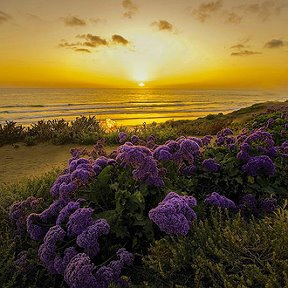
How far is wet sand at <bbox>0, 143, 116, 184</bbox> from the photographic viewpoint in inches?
312

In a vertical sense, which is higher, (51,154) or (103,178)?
(103,178)

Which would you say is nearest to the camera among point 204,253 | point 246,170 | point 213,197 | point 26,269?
point 204,253

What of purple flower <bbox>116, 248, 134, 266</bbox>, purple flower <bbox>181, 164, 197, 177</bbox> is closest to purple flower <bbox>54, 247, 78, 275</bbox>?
purple flower <bbox>116, 248, 134, 266</bbox>

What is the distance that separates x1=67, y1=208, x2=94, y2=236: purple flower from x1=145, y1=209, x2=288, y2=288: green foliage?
2.19 ft

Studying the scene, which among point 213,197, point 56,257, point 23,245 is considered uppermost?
point 213,197

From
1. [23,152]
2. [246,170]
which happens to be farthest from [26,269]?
[23,152]

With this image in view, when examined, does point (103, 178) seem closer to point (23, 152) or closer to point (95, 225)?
point (95, 225)

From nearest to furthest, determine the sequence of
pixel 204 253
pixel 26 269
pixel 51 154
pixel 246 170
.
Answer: pixel 204 253 → pixel 26 269 → pixel 246 170 → pixel 51 154

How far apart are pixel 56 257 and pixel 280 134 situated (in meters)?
4.83

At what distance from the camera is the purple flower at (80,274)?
266 centimetres

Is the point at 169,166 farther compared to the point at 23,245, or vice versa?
the point at 169,166

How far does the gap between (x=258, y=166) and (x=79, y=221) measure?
2256mm

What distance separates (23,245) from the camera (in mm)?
3854

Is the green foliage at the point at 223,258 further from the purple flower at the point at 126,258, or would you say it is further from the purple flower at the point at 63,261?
the purple flower at the point at 63,261
